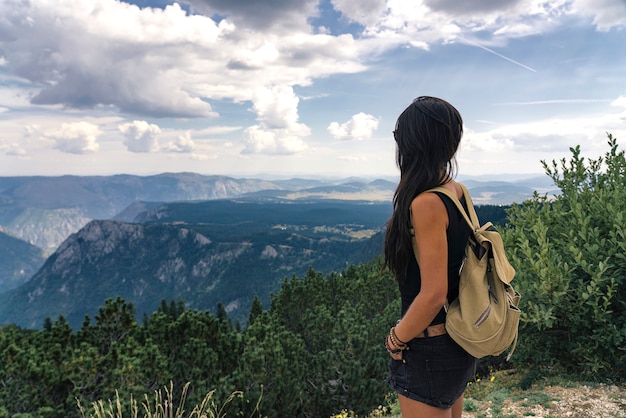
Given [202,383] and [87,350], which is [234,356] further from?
[87,350]

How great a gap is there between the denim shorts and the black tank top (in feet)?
0.52

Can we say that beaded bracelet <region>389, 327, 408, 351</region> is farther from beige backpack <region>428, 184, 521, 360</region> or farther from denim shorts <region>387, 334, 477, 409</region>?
beige backpack <region>428, 184, 521, 360</region>

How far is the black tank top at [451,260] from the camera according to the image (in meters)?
2.43

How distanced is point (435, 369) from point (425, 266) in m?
0.72

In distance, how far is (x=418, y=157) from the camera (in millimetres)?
2605

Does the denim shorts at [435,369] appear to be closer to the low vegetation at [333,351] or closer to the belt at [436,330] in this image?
the belt at [436,330]

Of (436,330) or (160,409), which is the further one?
(160,409)

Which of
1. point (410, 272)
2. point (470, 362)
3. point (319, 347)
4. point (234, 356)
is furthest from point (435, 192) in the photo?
point (319, 347)

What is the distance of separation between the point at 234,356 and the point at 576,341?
32.7 ft

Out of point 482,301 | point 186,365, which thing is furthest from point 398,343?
point 186,365

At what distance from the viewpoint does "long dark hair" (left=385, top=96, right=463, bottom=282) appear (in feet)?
8.31

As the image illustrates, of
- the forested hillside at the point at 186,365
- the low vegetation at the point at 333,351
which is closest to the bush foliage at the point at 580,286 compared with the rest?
the low vegetation at the point at 333,351

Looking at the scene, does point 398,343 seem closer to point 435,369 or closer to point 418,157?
point 435,369

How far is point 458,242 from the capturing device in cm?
249
